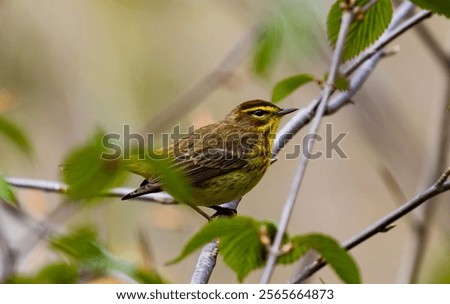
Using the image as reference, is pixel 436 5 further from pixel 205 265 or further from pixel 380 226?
pixel 205 265

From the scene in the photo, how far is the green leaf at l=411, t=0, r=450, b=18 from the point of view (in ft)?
8.02

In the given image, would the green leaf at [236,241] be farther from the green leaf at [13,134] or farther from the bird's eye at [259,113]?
the bird's eye at [259,113]

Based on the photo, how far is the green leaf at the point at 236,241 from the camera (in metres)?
1.86

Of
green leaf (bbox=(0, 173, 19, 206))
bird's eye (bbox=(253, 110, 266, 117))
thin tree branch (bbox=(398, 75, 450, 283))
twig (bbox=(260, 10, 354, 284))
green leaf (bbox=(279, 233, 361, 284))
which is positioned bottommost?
thin tree branch (bbox=(398, 75, 450, 283))

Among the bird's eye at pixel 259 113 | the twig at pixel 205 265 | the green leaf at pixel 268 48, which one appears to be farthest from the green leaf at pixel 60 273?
the bird's eye at pixel 259 113

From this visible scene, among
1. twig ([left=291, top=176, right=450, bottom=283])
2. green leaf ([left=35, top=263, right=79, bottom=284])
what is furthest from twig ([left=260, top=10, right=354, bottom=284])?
green leaf ([left=35, top=263, right=79, bottom=284])

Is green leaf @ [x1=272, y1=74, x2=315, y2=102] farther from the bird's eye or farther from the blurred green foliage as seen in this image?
the bird's eye

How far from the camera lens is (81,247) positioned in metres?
1.75

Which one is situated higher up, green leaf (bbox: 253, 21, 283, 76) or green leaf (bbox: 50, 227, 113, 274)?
green leaf (bbox: 50, 227, 113, 274)

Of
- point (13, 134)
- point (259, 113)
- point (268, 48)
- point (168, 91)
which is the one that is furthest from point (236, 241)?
point (168, 91)

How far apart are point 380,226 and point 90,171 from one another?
3.37ft

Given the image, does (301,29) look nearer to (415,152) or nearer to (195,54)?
(415,152)

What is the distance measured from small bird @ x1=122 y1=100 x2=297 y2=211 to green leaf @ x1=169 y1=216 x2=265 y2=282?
260 centimetres
